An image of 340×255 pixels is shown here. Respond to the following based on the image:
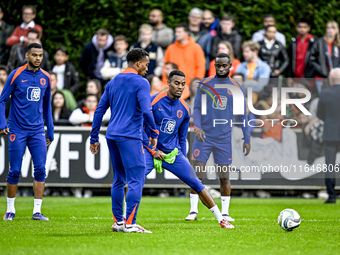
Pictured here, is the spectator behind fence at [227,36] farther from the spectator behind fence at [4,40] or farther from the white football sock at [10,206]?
Result: the white football sock at [10,206]

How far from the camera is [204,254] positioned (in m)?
7.12

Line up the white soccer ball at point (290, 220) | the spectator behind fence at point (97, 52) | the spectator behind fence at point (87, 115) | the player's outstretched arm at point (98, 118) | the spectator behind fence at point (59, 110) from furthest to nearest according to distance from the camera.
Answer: the spectator behind fence at point (97, 52)
the spectator behind fence at point (59, 110)
the spectator behind fence at point (87, 115)
the white soccer ball at point (290, 220)
the player's outstretched arm at point (98, 118)

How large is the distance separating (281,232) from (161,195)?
7.70 meters

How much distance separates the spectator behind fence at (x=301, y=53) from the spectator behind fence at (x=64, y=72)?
5.69 metres

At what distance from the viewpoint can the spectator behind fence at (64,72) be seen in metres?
17.6

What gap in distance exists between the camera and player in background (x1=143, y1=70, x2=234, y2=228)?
31.9 ft

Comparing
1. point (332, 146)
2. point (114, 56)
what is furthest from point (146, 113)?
point (114, 56)

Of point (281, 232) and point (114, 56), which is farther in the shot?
point (114, 56)

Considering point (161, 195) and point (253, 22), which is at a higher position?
point (253, 22)

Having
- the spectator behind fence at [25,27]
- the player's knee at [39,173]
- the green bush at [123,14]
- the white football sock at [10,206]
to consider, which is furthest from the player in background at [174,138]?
the green bush at [123,14]

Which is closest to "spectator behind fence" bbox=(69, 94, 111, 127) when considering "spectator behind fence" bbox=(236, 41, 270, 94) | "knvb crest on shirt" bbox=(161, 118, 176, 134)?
"spectator behind fence" bbox=(236, 41, 270, 94)

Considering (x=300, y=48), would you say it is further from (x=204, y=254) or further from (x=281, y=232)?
(x=204, y=254)

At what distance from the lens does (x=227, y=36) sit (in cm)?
1739

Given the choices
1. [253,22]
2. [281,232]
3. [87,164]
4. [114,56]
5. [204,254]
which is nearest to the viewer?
[204,254]
